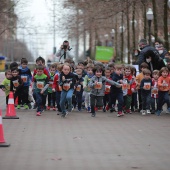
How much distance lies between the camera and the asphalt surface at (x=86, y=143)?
9852 mm

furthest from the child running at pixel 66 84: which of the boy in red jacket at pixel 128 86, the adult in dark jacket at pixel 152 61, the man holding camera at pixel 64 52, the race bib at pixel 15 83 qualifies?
the man holding camera at pixel 64 52

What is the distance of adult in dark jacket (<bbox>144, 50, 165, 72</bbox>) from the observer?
20.3 metres

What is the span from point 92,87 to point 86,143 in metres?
5.47

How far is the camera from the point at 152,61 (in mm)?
20562

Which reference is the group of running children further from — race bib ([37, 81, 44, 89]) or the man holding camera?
the man holding camera

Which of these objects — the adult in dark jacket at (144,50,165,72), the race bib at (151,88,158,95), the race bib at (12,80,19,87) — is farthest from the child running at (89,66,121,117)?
the adult in dark jacket at (144,50,165,72)

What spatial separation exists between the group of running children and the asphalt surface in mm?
695

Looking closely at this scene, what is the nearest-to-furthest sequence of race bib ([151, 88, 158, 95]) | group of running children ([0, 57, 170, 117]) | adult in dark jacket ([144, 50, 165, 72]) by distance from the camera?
group of running children ([0, 57, 170, 117]) < race bib ([151, 88, 158, 95]) < adult in dark jacket ([144, 50, 165, 72])

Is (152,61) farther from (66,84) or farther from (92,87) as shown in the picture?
(66,84)

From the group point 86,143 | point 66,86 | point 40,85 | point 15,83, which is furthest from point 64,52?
point 86,143

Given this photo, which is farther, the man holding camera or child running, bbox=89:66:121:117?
the man holding camera

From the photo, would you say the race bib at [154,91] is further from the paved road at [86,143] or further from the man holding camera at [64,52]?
the man holding camera at [64,52]

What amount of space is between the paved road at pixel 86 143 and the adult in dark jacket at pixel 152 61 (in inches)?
141

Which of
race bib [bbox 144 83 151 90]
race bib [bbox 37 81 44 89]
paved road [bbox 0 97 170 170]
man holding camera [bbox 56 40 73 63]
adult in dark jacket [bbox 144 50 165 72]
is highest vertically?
man holding camera [bbox 56 40 73 63]
